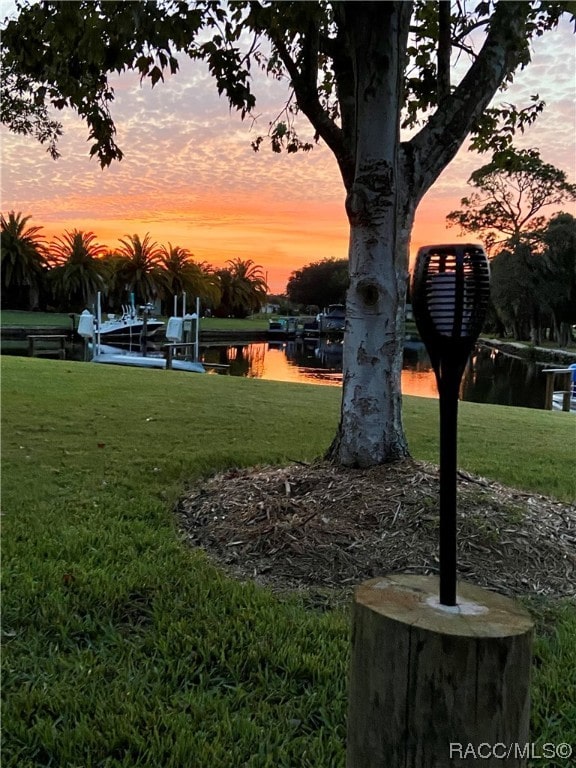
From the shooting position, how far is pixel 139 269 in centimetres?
4862

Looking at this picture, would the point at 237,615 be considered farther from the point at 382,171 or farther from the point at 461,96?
the point at 461,96

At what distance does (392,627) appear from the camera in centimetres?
122

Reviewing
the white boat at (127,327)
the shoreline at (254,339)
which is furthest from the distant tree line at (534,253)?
the white boat at (127,327)

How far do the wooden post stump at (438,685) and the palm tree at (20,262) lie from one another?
43329mm

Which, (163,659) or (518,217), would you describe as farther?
(518,217)

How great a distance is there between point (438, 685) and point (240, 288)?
206ft

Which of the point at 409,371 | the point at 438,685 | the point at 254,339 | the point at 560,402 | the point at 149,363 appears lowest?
the point at 560,402

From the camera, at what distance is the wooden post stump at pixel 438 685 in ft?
3.85

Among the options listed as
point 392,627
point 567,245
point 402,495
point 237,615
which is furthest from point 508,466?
point 567,245

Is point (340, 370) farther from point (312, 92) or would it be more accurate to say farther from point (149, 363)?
point (312, 92)

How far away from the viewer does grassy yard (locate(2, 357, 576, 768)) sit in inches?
71.5

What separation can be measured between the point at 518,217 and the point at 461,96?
36551mm

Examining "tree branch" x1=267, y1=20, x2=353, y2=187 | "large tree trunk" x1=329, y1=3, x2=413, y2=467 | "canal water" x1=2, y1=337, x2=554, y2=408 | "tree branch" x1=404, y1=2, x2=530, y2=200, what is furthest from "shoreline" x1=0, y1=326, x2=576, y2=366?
"large tree trunk" x1=329, y1=3, x2=413, y2=467

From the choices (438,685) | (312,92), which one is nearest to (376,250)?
(312,92)
